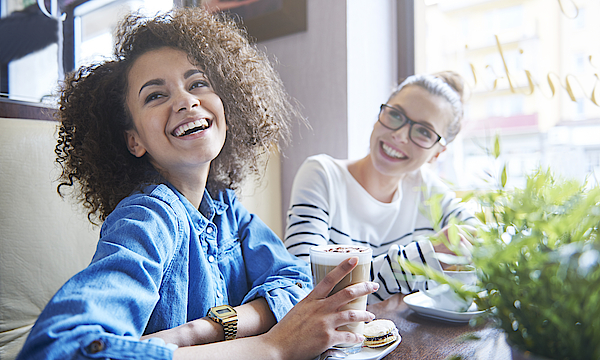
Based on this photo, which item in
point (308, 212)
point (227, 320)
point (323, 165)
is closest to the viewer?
point (227, 320)

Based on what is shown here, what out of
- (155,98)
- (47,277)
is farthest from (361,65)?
(47,277)

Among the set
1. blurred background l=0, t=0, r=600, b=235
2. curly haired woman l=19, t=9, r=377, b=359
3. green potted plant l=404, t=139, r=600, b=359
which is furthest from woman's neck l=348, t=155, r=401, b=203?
green potted plant l=404, t=139, r=600, b=359

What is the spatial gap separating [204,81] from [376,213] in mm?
823

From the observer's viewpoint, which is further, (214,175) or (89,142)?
(214,175)

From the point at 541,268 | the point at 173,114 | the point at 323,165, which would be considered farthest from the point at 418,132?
the point at 541,268

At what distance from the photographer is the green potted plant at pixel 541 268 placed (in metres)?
0.30

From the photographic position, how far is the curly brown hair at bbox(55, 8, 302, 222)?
3.18 ft

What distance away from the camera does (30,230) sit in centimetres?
109

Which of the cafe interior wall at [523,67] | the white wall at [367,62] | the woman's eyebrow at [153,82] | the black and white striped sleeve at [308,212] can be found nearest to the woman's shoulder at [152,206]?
the woman's eyebrow at [153,82]

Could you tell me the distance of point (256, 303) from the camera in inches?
32.1

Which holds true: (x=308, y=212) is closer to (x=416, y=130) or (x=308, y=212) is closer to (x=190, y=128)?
(x=416, y=130)

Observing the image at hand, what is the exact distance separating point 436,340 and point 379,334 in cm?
11

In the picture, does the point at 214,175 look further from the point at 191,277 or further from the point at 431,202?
the point at 431,202

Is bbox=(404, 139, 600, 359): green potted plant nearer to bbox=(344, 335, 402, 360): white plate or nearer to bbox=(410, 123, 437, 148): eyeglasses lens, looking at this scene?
bbox=(344, 335, 402, 360): white plate
